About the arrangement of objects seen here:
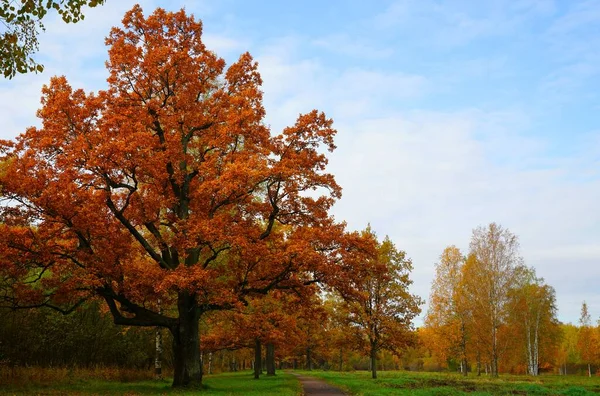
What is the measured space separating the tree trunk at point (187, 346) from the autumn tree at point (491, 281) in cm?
3509

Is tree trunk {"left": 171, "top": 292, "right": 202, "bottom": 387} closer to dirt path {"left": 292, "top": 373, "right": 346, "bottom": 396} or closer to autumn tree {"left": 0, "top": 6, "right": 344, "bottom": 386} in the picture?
autumn tree {"left": 0, "top": 6, "right": 344, "bottom": 386}

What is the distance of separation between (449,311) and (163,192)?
4113 centimetres

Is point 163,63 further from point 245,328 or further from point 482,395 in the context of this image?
point 482,395

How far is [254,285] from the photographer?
25469mm

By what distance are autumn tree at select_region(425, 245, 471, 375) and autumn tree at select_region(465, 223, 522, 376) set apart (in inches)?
75.6

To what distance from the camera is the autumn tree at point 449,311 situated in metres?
53.2

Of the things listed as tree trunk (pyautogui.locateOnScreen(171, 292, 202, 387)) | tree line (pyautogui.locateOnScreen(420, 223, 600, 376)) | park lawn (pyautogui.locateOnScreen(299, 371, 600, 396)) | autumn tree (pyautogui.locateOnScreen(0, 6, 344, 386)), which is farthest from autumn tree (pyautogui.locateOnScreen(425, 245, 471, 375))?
tree trunk (pyautogui.locateOnScreen(171, 292, 202, 387))

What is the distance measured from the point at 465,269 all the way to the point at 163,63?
43019mm

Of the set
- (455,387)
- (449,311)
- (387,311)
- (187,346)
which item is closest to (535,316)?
(449,311)

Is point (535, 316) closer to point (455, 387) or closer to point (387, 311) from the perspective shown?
point (387, 311)

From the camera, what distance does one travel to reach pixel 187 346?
81.0ft

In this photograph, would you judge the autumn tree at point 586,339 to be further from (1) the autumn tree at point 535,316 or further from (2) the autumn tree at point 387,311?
(2) the autumn tree at point 387,311

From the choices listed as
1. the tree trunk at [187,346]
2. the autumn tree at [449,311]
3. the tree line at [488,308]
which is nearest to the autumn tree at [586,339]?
the tree line at [488,308]

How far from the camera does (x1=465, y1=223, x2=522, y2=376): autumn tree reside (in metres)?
49.8
